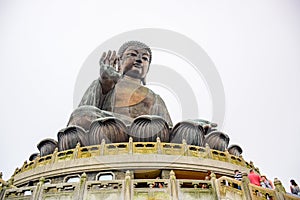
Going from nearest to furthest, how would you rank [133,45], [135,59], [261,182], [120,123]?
[261,182] → [120,123] → [135,59] → [133,45]

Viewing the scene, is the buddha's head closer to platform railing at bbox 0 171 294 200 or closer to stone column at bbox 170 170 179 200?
platform railing at bbox 0 171 294 200

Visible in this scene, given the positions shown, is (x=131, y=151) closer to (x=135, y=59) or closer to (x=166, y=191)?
(x=166, y=191)

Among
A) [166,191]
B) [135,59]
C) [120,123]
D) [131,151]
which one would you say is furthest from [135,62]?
[166,191]

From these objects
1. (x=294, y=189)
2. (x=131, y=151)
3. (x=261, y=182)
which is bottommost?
(x=294, y=189)

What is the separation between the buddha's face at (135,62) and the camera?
64.0 ft

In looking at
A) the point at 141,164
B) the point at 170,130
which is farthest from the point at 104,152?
the point at 170,130

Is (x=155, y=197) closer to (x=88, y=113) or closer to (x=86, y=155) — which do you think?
(x=86, y=155)

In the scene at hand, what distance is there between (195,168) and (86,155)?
4.32m

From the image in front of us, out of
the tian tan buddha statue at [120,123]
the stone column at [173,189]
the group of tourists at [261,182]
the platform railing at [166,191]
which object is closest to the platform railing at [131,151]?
the tian tan buddha statue at [120,123]

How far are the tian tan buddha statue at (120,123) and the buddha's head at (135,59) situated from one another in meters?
2.17

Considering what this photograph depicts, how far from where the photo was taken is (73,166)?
10539mm

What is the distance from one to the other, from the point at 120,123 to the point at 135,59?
8771 mm

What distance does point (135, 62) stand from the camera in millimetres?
19766

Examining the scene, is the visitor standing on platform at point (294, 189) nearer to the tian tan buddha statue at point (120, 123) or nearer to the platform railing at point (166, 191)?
the platform railing at point (166, 191)
